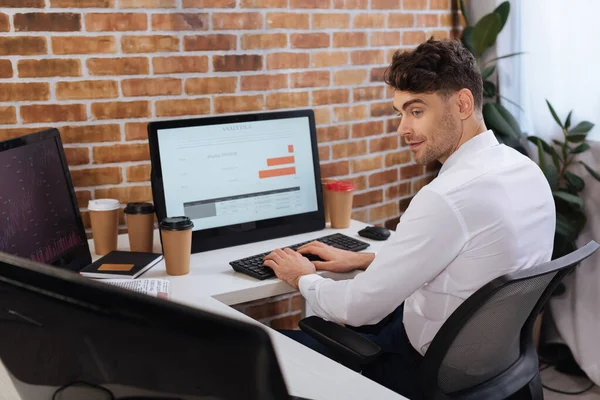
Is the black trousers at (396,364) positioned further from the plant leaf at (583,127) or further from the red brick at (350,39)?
the plant leaf at (583,127)

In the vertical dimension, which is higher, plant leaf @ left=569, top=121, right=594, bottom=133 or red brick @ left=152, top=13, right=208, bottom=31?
red brick @ left=152, top=13, right=208, bottom=31

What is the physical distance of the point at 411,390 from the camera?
1699 mm

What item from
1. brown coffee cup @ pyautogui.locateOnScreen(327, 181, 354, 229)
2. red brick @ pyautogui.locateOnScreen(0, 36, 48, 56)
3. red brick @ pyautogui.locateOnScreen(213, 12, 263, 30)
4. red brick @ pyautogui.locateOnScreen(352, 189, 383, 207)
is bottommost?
red brick @ pyautogui.locateOnScreen(352, 189, 383, 207)

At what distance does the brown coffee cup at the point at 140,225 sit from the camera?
211 cm

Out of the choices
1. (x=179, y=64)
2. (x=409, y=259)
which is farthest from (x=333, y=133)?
(x=409, y=259)

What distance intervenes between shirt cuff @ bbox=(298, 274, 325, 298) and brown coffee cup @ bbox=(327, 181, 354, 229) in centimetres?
55

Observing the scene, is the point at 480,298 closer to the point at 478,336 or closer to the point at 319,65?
the point at 478,336

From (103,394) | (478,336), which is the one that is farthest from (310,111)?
(103,394)

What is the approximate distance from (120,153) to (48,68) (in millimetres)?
362

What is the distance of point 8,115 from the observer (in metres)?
2.14

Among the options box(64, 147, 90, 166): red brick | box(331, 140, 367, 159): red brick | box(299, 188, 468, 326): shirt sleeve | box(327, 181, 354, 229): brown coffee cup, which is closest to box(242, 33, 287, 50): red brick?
box(331, 140, 367, 159): red brick

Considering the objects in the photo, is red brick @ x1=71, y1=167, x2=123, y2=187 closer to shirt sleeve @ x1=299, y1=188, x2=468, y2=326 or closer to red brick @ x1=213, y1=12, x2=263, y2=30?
red brick @ x1=213, y1=12, x2=263, y2=30

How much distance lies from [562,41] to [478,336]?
193 cm

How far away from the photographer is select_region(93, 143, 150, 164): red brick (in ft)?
7.61
